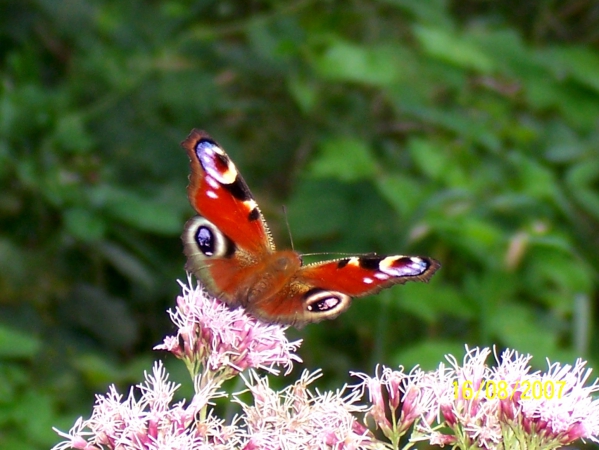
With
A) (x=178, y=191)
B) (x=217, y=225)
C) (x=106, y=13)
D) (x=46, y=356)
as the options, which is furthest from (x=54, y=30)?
(x=217, y=225)

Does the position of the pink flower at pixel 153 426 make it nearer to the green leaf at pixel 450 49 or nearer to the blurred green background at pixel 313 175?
the blurred green background at pixel 313 175

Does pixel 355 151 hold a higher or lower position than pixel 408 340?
higher

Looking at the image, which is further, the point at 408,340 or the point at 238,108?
the point at 238,108

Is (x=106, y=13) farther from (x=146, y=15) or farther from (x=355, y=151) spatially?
(x=355, y=151)

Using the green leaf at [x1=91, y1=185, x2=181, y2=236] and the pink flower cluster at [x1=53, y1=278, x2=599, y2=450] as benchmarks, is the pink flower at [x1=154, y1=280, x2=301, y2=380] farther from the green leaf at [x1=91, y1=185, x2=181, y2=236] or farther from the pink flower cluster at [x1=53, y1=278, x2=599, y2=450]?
the green leaf at [x1=91, y1=185, x2=181, y2=236]

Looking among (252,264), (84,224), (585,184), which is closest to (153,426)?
(252,264)

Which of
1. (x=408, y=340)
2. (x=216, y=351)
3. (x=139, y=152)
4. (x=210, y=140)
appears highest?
(x=139, y=152)
